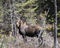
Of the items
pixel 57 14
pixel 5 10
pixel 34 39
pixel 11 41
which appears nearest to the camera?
pixel 57 14

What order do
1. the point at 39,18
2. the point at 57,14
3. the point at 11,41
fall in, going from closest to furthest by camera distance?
A: the point at 57,14, the point at 11,41, the point at 39,18

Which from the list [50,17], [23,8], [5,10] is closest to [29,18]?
[23,8]

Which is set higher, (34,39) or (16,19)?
(16,19)

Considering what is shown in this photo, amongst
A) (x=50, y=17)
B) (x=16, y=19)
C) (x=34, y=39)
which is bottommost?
(x=34, y=39)

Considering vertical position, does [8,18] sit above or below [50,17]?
below

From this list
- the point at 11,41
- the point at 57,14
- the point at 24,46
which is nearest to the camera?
the point at 57,14

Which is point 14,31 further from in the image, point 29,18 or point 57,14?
point 57,14

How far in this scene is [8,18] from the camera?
14781mm

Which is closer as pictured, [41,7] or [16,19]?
[41,7]

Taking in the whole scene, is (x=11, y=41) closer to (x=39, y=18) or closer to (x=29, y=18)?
(x=29, y=18)

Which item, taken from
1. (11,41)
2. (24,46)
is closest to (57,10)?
(24,46)

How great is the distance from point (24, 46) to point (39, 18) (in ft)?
19.1

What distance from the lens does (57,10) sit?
31.8 ft

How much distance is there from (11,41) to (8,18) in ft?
10.4
